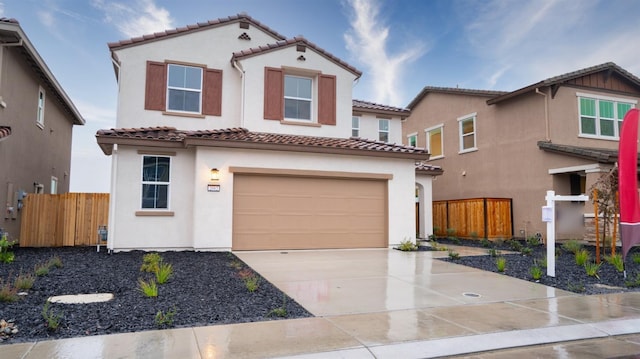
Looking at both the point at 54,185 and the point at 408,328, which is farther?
the point at 54,185

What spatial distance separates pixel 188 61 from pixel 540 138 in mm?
13930

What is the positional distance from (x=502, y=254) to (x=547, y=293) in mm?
5518

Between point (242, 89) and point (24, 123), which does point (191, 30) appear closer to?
point (242, 89)

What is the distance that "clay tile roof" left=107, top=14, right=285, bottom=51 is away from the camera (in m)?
13.7

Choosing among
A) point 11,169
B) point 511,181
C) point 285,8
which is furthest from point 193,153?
point 511,181

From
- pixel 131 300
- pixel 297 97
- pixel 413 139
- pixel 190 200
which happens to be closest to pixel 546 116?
pixel 413 139

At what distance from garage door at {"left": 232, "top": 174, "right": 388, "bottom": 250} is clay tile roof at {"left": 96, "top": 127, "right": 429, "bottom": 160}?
3.24 ft

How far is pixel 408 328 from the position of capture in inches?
209

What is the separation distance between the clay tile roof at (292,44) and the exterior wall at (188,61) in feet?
1.87

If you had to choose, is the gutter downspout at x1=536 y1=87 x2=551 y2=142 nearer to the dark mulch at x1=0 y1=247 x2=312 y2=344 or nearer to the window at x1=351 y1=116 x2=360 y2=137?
the window at x1=351 y1=116 x2=360 y2=137

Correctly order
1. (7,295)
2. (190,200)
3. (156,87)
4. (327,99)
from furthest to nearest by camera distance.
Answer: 1. (327,99)
2. (156,87)
3. (190,200)
4. (7,295)

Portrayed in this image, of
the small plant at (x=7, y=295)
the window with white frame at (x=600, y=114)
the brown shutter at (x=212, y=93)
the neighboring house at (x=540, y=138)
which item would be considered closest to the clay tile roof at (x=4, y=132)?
the brown shutter at (x=212, y=93)

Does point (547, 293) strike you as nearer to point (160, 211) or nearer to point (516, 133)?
point (160, 211)

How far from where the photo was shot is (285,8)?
1698 cm
